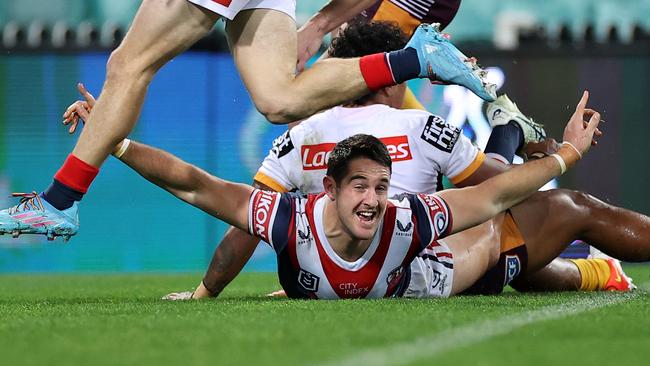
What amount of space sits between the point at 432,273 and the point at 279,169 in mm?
981

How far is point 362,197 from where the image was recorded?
4984mm

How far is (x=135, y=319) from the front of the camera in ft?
14.6

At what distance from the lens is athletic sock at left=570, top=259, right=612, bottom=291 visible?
6453 mm

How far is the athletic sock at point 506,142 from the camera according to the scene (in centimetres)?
638

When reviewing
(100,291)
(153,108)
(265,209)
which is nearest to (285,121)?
(265,209)

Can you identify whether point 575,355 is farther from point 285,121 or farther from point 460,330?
point 285,121

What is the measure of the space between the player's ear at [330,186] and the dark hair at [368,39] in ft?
3.80

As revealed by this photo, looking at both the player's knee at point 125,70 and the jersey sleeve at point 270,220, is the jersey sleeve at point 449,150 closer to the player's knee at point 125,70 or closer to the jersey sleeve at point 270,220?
the jersey sleeve at point 270,220

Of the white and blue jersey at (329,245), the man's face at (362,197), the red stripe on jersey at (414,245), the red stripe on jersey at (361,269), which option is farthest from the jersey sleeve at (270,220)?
the red stripe on jersey at (414,245)

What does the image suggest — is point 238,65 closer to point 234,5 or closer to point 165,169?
point 234,5

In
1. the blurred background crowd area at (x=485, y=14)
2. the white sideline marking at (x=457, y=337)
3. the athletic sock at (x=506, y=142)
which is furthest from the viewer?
the blurred background crowd area at (x=485, y=14)

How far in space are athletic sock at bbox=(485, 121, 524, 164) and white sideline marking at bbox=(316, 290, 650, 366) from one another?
4.38 feet

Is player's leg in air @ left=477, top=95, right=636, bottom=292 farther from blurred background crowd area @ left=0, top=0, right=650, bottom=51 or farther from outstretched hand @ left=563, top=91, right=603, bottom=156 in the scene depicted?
blurred background crowd area @ left=0, top=0, right=650, bottom=51

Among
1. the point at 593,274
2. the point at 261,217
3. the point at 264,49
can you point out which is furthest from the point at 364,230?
the point at 593,274
